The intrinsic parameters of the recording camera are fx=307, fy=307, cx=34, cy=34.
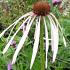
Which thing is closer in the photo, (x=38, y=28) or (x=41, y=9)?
(x=38, y=28)

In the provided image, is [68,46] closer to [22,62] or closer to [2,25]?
[22,62]

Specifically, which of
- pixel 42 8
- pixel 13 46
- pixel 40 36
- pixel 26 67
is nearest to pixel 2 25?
pixel 13 46

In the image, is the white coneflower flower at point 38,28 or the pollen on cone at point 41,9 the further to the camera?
the pollen on cone at point 41,9

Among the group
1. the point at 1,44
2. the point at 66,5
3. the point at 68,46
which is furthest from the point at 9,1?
the point at 68,46

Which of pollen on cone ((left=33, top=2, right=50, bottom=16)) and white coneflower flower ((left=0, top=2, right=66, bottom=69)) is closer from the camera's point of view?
white coneflower flower ((left=0, top=2, right=66, bottom=69))

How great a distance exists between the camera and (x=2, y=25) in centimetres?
231

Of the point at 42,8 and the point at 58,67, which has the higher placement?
the point at 42,8

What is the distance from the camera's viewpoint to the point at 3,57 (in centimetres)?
165

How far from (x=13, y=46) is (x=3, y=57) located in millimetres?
97

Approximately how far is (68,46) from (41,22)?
898 millimetres

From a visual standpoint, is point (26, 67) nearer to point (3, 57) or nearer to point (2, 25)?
point (3, 57)

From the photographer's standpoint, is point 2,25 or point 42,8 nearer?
point 42,8

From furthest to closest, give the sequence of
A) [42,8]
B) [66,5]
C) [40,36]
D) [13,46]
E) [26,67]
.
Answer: [66,5] < [13,46] < [26,67] < [42,8] < [40,36]

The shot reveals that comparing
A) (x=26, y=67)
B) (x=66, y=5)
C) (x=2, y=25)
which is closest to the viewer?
(x=26, y=67)
